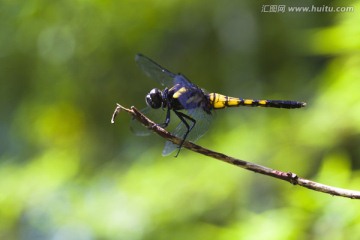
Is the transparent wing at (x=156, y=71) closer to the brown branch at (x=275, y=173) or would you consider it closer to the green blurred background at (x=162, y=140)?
the green blurred background at (x=162, y=140)

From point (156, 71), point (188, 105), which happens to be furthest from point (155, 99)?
point (156, 71)

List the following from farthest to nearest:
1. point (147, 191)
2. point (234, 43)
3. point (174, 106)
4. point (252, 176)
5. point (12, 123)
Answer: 1. point (12, 123)
2. point (234, 43)
3. point (252, 176)
4. point (147, 191)
5. point (174, 106)

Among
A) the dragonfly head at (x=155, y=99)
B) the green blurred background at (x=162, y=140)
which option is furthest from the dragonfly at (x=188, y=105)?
the green blurred background at (x=162, y=140)

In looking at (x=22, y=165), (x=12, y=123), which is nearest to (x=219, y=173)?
(x=22, y=165)

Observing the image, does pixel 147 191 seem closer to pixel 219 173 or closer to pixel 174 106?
pixel 219 173

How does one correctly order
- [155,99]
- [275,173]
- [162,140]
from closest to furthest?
[275,173] < [155,99] < [162,140]

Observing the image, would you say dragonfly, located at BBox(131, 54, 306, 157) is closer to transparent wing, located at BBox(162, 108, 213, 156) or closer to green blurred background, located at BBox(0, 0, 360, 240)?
transparent wing, located at BBox(162, 108, 213, 156)

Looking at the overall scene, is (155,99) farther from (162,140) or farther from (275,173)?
(162,140)
